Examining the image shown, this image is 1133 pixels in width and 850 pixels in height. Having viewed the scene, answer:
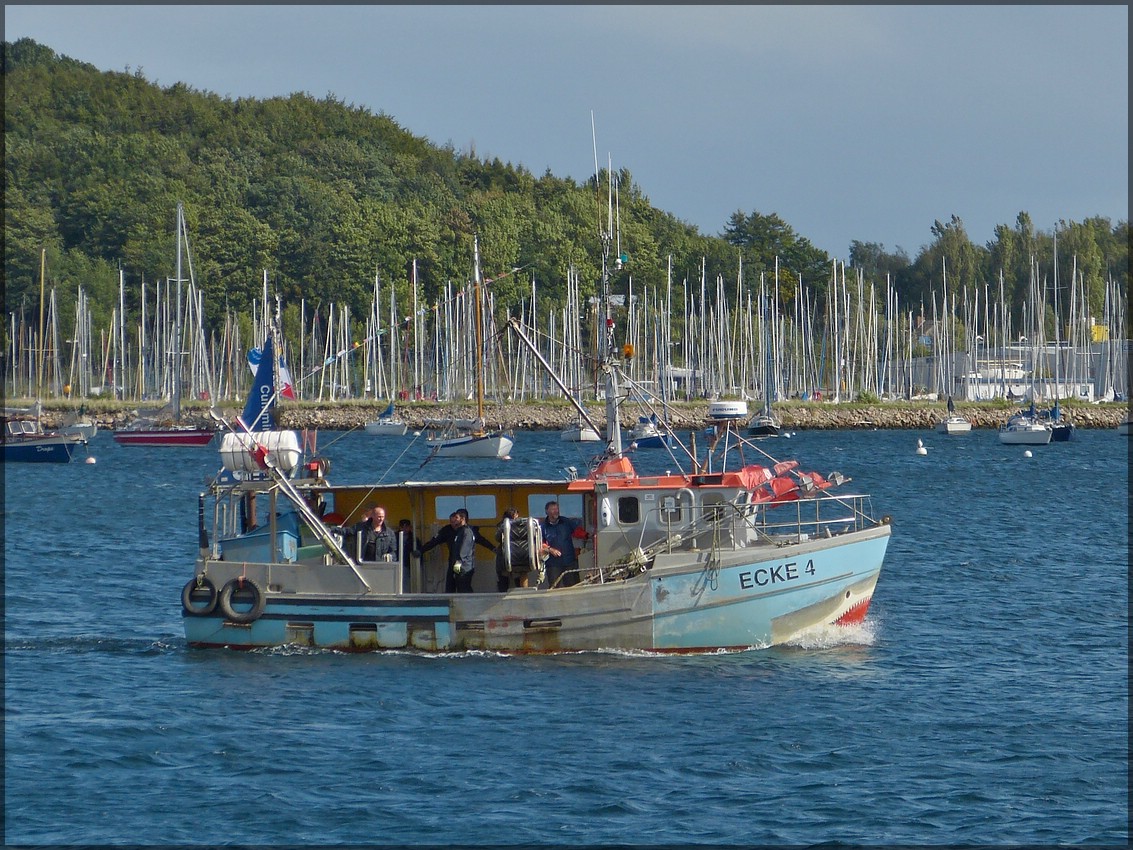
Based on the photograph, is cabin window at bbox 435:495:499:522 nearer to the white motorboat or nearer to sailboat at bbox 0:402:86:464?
sailboat at bbox 0:402:86:464

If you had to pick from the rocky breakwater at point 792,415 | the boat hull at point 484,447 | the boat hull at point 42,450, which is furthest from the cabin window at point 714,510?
the rocky breakwater at point 792,415

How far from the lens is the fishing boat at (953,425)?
106m

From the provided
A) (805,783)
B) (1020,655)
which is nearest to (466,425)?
(1020,655)

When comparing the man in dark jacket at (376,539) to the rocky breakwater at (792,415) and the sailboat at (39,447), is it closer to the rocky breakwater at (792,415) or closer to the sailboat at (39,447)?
the sailboat at (39,447)

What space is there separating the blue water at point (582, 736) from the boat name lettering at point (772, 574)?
4.09ft

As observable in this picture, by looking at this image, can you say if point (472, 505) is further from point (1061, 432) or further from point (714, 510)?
point (1061, 432)

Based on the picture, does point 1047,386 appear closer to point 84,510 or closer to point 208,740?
point 84,510

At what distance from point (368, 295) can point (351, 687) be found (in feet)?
380

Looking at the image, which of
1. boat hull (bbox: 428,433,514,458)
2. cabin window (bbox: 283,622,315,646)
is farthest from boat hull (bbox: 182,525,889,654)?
boat hull (bbox: 428,433,514,458)

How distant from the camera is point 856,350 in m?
124

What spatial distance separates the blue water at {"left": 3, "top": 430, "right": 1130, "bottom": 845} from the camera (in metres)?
17.5

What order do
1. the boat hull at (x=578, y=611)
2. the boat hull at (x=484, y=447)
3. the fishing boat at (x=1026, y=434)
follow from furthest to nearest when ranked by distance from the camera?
the fishing boat at (x=1026, y=434), the boat hull at (x=484, y=447), the boat hull at (x=578, y=611)

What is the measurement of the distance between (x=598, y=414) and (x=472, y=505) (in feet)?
257

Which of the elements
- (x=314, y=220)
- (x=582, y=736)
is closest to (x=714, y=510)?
(x=582, y=736)
